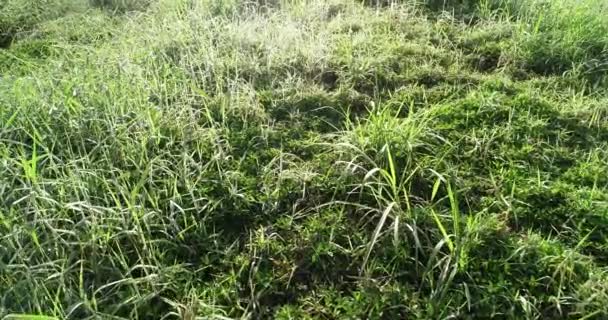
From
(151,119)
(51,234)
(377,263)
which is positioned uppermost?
(151,119)

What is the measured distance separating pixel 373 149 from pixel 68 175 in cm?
128

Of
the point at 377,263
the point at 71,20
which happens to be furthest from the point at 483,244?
the point at 71,20

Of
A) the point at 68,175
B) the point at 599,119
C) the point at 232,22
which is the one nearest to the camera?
the point at 68,175

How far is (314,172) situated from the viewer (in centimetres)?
223

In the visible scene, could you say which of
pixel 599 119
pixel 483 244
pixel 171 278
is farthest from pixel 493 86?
pixel 171 278

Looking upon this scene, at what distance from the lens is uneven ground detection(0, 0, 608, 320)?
175cm

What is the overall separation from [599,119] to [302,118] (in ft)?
4.73

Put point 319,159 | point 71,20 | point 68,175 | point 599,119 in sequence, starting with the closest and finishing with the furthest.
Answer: point 68,175, point 319,159, point 599,119, point 71,20

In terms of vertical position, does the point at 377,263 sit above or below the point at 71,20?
Result: below

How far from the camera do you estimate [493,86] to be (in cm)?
273

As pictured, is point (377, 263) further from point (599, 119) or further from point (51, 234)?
point (599, 119)

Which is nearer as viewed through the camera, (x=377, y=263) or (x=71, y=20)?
(x=377, y=263)

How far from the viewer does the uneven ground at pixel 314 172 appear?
5.74 feet

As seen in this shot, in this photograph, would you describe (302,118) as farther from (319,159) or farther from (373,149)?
(373,149)
